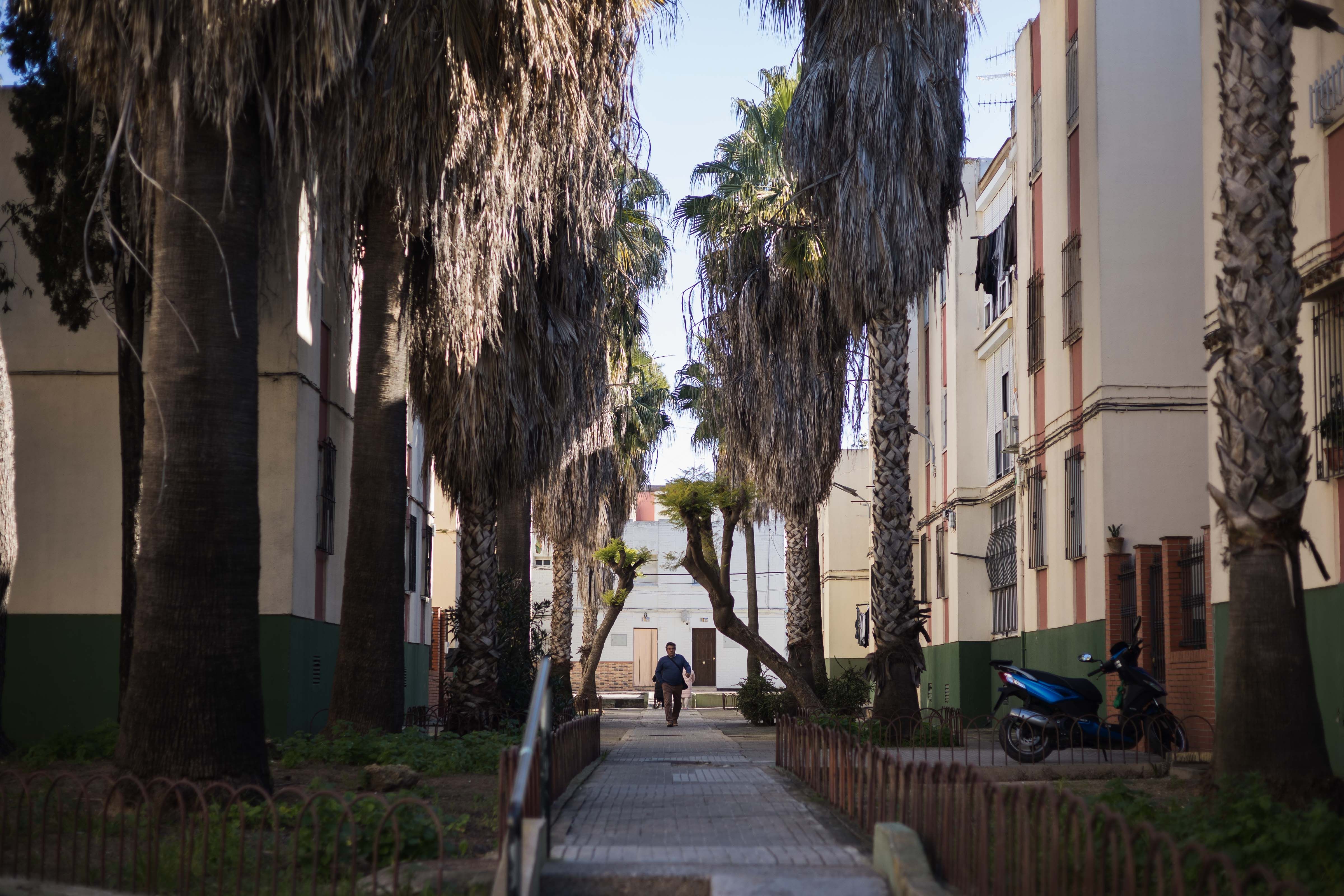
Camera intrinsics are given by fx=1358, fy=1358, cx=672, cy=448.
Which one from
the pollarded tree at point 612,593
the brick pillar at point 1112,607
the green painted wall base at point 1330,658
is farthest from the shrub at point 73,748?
the pollarded tree at point 612,593

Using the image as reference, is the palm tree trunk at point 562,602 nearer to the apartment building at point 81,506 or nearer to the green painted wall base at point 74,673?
the green painted wall base at point 74,673

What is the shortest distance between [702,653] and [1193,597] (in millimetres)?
45807

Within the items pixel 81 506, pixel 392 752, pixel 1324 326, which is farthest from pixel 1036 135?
pixel 81 506

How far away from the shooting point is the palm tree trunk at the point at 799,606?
83.8 feet

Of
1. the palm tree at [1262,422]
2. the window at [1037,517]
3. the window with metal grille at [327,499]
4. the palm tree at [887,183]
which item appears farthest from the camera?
the window at [1037,517]

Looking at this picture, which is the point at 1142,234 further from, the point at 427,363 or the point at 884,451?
the point at 427,363

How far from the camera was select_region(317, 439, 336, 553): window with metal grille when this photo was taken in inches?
697

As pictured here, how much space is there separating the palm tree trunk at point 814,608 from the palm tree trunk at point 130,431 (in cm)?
1429

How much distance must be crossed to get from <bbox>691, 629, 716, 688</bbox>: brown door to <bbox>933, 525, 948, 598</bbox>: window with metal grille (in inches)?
1159

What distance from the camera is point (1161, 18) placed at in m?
17.5

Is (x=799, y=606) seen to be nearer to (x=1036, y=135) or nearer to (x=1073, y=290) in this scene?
(x=1073, y=290)

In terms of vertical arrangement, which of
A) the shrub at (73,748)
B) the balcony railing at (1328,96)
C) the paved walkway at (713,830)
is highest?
the balcony railing at (1328,96)

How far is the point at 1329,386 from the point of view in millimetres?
11125

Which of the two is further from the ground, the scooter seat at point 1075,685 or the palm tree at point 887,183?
the palm tree at point 887,183
